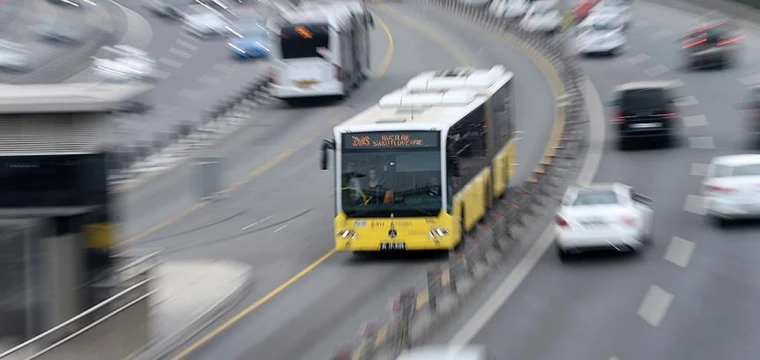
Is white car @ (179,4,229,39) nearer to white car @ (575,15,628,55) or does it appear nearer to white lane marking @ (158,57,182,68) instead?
white lane marking @ (158,57,182,68)

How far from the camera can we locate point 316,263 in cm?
2748

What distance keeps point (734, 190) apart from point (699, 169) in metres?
8.65

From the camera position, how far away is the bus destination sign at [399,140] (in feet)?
86.0

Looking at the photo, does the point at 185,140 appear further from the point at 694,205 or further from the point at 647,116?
the point at 694,205

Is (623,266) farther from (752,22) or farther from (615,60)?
(752,22)

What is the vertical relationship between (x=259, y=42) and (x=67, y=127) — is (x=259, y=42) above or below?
above

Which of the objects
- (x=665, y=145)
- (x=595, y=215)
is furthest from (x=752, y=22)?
(x=595, y=215)

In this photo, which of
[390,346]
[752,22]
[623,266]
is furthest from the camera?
[752,22]

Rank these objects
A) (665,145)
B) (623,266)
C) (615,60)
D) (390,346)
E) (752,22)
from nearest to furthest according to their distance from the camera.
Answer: (390,346) < (623,266) < (665,145) < (615,60) < (752,22)

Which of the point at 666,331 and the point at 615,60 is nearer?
the point at 666,331

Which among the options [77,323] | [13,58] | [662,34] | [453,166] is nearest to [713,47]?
[662,34]

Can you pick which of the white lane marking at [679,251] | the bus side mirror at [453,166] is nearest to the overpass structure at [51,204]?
the bus side mirror at [453,166]

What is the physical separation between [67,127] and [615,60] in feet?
141

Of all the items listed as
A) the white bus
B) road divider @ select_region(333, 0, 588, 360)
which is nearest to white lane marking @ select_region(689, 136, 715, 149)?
road divider @ select_region(333, 0, 588, 360)
